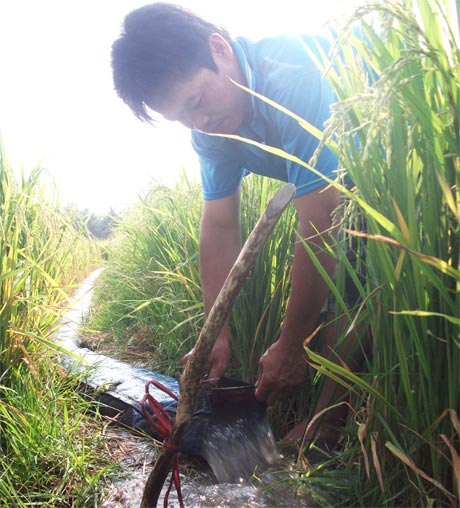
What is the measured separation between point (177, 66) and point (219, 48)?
0.63 feet

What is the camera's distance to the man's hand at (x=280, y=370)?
5.75ft

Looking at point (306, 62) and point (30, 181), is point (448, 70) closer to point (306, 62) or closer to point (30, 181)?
point (306, 62)

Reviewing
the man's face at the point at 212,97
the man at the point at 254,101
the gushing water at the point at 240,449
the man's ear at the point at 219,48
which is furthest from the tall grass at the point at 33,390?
the man's ear at the point at 219,48

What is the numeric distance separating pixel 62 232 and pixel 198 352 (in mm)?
1513

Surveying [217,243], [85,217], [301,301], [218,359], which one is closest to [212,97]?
[217,243]

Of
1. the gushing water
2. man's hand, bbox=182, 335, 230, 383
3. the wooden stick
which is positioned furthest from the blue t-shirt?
the gushing water

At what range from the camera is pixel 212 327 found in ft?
3.39

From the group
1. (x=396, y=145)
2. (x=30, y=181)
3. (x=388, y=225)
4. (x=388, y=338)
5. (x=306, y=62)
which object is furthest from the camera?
(x=30, y=181)

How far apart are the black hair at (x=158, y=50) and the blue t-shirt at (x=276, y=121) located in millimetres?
188

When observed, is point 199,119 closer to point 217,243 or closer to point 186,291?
point 217,243

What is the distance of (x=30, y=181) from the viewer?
7.48ft

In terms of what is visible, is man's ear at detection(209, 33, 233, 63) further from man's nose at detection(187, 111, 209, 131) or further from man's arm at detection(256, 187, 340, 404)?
man's arm at detection(256, 187, 340, 404)

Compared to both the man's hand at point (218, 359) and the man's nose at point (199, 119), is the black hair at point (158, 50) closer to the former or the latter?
the man's nose at point (199, 119)

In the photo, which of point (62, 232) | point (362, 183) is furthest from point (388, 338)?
point (62, 232)
